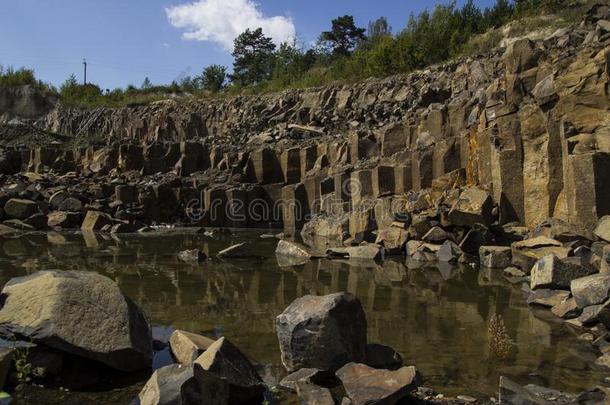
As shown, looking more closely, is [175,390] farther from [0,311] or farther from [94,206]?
[94,206]

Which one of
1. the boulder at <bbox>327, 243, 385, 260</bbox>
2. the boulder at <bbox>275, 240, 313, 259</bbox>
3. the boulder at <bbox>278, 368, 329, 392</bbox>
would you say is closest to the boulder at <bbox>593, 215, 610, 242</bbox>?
the boulder at <bbox>327, 243, 385, 260</bbox>

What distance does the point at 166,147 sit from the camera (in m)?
23.2

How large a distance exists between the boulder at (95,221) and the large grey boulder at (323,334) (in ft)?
45.5

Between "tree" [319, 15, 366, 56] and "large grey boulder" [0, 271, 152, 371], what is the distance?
42.9m

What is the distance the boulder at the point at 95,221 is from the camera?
16750mm

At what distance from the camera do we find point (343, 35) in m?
45.7

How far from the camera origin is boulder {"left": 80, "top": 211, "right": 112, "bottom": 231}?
1675 cm

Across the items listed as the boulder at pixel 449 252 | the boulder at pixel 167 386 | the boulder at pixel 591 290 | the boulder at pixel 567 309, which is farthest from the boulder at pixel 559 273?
the boulder at pixel 167 386

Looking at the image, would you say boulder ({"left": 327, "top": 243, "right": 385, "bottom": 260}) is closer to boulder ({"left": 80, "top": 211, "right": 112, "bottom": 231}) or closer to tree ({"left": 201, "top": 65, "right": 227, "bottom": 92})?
boulder ({"left": 80, "top": 211, "right": 112, "bottom": 231})

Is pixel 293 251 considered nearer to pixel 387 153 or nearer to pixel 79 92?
pixel 387 153

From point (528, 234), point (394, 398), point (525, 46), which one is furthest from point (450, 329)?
point (525, 46)

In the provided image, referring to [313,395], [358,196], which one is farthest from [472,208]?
[313,395]

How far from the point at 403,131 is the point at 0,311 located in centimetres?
1430

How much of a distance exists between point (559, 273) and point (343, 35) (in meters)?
41.7
